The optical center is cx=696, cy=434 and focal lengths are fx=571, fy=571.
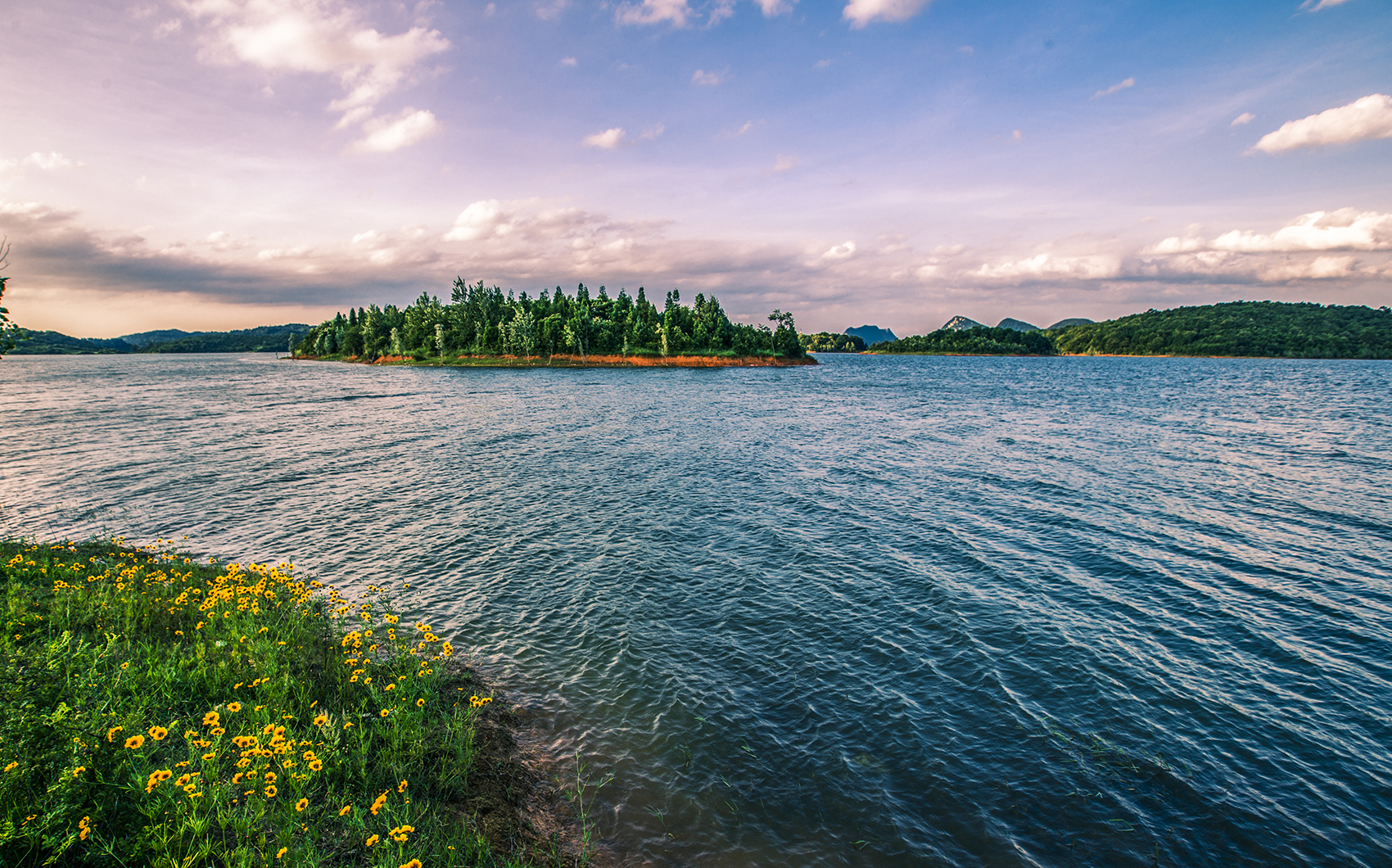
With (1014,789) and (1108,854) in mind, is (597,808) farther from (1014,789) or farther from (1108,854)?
(1108,854)

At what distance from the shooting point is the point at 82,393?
3307 inches

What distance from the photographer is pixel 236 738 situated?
25.2 feet

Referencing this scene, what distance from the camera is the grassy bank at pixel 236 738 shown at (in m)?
6.61

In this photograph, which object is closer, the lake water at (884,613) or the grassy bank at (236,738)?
the grassy bank at (236,738)

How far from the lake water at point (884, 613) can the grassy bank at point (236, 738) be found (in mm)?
1802

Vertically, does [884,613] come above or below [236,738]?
below

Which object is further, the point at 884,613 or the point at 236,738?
the point at 884,613

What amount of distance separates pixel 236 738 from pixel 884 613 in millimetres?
14449

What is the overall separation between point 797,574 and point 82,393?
11442 centimetres

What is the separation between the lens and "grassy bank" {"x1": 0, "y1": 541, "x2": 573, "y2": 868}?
6.61 metres

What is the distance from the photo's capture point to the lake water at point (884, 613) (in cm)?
949

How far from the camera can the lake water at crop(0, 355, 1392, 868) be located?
9.49m

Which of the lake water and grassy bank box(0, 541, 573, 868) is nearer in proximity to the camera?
grassy bank box(0, 541, 573, 868)

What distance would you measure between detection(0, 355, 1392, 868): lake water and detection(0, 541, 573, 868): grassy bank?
1802 mm
